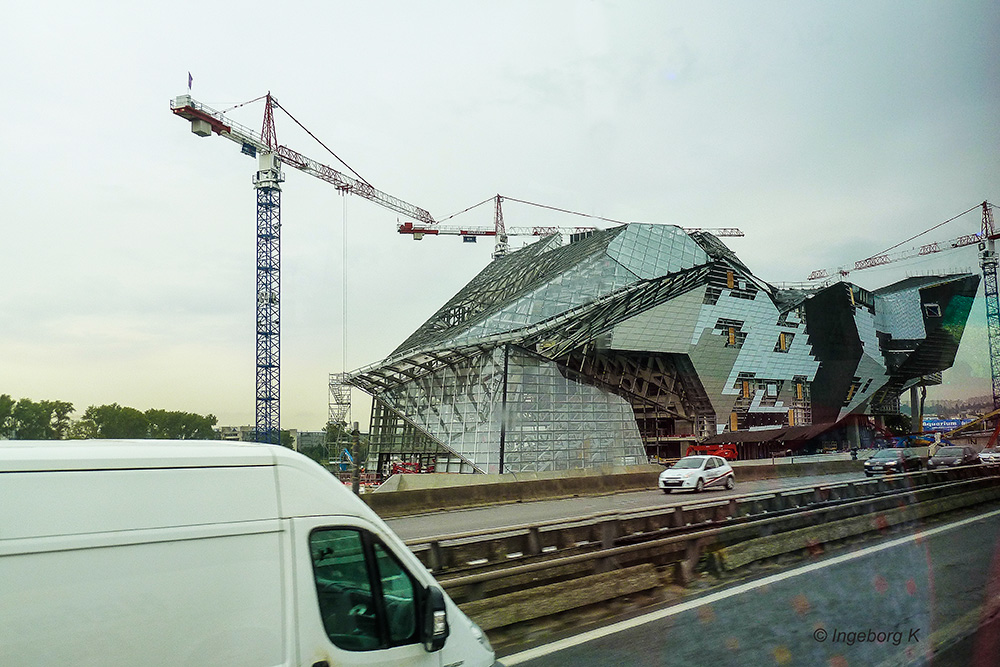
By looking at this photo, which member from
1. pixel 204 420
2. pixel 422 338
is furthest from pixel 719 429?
pixel 204 420

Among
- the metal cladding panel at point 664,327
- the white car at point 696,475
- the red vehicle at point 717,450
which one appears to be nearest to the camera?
the white car at point 696,475

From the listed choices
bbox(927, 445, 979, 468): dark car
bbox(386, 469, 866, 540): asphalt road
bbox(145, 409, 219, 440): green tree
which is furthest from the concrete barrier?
bbox(927, 445, 979, 468): dark car

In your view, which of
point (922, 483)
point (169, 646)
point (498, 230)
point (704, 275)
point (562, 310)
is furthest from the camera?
point (498, 230)

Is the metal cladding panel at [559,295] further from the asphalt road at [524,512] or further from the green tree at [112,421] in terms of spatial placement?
the green tree at [112,421]

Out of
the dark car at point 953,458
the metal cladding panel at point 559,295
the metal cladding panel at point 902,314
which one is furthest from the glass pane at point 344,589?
the metal cladding panel at point 902,314

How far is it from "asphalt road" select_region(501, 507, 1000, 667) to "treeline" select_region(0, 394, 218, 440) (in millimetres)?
8522

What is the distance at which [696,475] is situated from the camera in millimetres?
30609

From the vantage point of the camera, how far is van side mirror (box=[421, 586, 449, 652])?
4781 mm

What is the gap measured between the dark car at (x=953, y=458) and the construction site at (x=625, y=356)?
2722mm

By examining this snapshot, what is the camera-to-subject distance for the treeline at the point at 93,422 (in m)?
15.6

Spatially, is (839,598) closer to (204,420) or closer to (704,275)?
(204,420)

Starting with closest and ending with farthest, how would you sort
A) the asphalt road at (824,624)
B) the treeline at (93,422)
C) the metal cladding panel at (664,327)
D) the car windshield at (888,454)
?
the asphalt road at (824,624), the treeline at (93,422), the car windshield at (888,454), the metal cladding panel at (664,327)

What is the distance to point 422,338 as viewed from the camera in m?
74.9

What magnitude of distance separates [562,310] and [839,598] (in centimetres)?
5061
